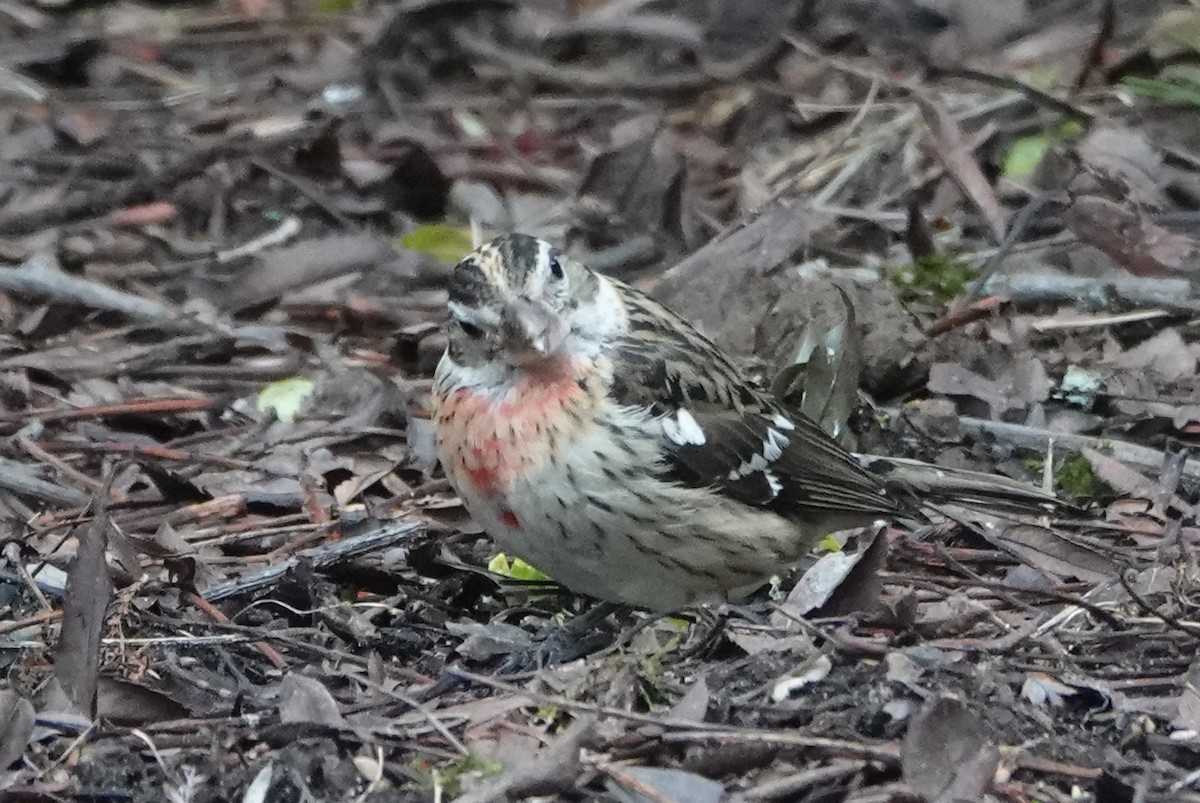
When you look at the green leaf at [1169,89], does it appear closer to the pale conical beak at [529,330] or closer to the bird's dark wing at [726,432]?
the bird's dark wing at [726,432]

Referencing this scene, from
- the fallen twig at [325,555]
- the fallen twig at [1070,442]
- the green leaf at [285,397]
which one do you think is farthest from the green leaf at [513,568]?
the fallen twig at [1070,442]

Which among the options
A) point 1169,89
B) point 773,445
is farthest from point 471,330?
point 1169,89

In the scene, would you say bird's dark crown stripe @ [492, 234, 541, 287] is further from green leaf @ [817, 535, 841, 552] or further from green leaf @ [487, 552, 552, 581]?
green leaf @ [817, 535, 841, 552]

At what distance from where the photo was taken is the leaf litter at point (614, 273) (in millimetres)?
3688

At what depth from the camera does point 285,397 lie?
21.2 feet

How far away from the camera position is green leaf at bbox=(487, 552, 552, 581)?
5402mm

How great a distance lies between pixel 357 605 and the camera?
16.3 feet

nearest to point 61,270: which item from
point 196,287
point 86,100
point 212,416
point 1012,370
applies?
point 196,287

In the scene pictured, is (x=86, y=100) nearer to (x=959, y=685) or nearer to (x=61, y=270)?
(x=61, y=270)

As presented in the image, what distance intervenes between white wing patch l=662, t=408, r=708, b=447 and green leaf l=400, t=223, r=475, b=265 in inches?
114

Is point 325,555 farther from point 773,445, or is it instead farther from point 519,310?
point 773,445

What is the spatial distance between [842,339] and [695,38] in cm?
452

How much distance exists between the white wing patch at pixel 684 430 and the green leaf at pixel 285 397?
1915 millimetres

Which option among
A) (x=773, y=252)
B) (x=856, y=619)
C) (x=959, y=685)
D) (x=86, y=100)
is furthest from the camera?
(x=86, y=100)
